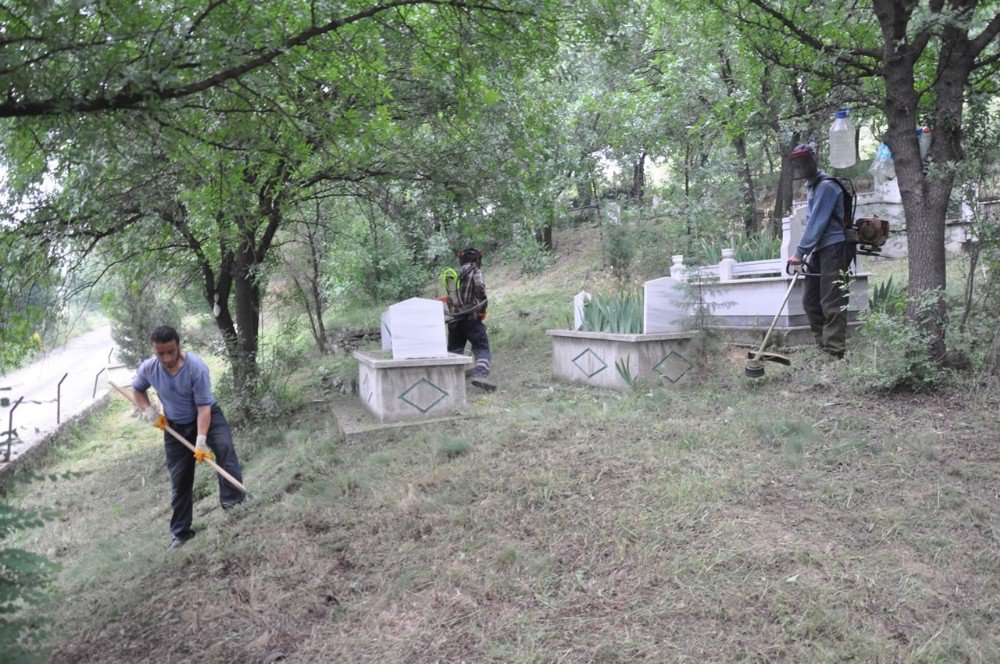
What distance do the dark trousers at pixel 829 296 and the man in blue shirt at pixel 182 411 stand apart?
5416 millimetres

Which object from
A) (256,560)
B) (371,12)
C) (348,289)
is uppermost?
(371,12)

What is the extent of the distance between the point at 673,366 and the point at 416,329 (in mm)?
2628

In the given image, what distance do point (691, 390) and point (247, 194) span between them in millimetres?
5206

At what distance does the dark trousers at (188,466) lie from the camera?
17.3 ft

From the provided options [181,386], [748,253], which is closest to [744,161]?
[748,253]

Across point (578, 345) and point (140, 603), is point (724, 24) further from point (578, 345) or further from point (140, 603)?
point (140, 603)

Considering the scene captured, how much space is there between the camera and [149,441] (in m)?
11.8

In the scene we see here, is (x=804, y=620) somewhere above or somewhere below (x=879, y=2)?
below

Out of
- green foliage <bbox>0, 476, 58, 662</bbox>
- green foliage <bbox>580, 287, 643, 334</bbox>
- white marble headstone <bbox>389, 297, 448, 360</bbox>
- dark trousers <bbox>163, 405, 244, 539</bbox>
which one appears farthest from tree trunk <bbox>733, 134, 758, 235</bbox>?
green foliage <bbox>0, 476, 58, 662</bbox>

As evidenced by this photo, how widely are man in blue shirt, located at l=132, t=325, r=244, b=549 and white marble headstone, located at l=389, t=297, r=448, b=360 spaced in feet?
5.85

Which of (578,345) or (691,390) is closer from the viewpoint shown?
(691,390)

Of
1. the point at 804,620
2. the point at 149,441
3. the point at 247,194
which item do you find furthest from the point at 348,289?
the point at 804,620

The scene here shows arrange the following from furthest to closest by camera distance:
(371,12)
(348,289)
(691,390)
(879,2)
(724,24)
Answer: (348,289) < (724,24) < (691,390) < (879,2) < (371,12)

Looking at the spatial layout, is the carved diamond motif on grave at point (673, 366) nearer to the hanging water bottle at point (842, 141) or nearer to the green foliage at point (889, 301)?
the green foliage at point (889, 301)
